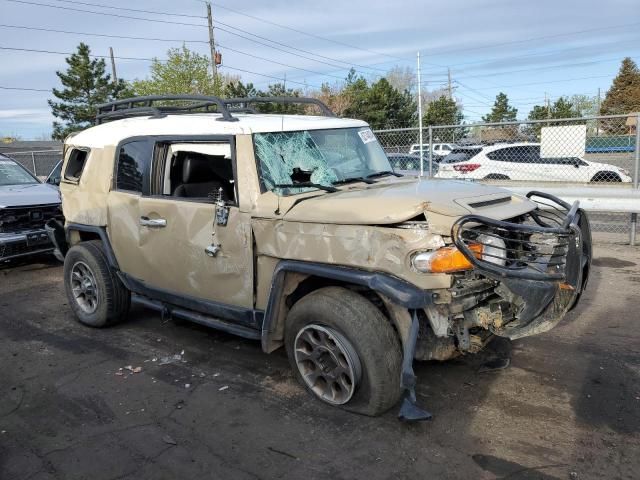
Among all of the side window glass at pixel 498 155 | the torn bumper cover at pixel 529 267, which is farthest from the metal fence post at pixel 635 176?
the torn bumper cover at pixel 529 267

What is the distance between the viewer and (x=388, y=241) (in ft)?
10.8

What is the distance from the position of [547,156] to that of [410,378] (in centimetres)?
789

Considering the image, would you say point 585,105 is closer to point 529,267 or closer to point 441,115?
point 441,115

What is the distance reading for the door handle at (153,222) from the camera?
15.1 ft

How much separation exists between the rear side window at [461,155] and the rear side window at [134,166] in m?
9.38

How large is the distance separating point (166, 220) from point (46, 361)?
5.54 feet

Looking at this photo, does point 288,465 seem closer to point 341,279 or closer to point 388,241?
point 341,279

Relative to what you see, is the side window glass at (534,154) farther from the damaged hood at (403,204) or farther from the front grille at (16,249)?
the front grille at (16,249)

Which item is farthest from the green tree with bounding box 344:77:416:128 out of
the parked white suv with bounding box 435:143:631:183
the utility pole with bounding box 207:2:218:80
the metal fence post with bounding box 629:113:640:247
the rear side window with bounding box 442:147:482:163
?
the metal fence post with bounding box 629:113:640:247

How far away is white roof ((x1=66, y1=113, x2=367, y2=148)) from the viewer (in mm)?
4270

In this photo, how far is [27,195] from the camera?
8445mm

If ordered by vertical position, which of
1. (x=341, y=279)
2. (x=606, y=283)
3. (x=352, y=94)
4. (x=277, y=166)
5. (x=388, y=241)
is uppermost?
(x=352, y=94)

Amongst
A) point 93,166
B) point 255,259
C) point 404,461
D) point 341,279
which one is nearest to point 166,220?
point 255,259

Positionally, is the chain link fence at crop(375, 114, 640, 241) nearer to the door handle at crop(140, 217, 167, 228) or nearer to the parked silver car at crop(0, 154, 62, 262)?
the door handle at crop(140, 217, 167, 228)
